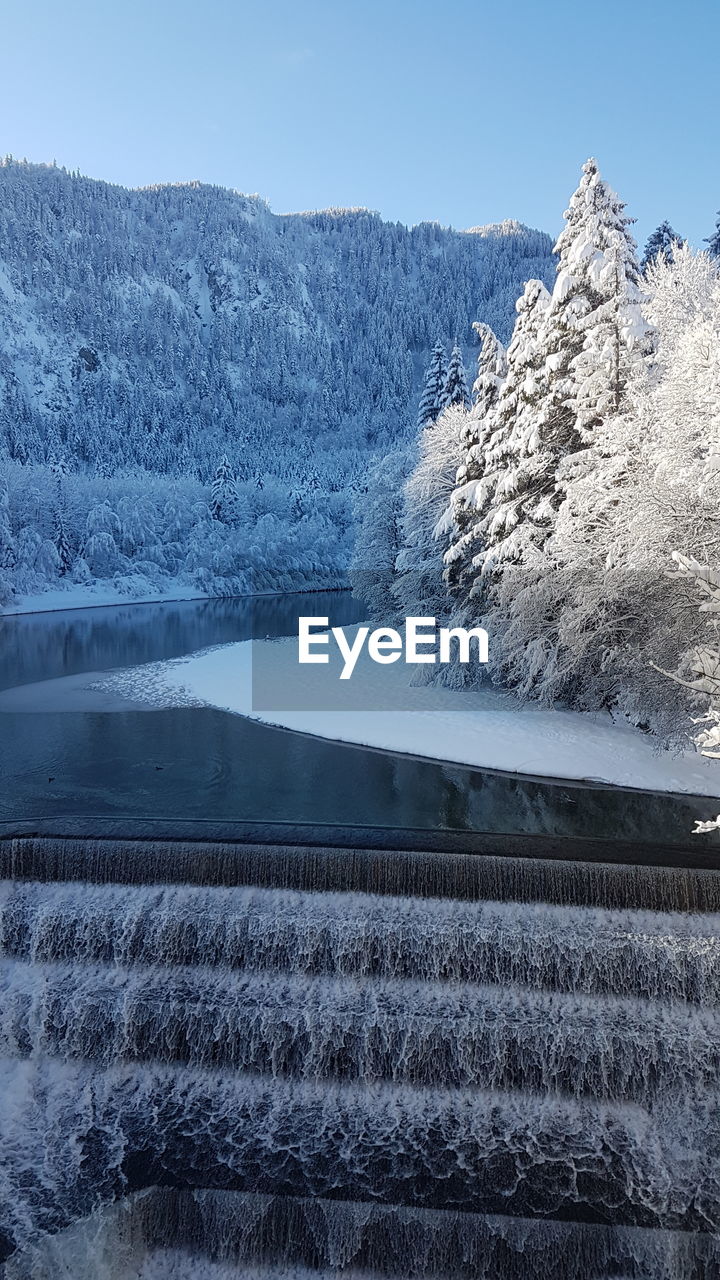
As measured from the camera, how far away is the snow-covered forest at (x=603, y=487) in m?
12.1

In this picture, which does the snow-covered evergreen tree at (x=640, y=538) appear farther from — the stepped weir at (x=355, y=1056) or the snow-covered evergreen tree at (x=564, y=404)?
the stepped weir at (x=355, y=1056)

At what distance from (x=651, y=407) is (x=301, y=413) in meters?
180

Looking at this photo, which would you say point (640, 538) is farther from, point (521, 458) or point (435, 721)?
point (435, 721)

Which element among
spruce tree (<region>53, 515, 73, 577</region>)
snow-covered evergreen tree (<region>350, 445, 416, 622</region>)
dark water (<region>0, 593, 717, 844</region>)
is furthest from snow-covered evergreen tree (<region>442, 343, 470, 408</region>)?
A: spruce tree (<region>53, 515, 73, 577</region>)

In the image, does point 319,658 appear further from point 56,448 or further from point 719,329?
point 56,448

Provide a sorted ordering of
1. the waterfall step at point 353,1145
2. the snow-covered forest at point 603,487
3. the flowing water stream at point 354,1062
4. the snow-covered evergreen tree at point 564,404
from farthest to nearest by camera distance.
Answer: the snow-covered evergreen tree at point 564,404 < the snow-covered forest at point 603,487 < the waterfall step at point 353,1145 < the flowing water stream at point 354,1062

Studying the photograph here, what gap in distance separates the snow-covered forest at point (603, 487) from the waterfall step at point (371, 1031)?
14.8 ft

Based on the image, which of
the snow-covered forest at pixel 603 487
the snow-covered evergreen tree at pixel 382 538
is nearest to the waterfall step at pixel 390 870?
the snow-covered forest at pixel 603 487

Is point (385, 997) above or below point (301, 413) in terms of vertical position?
below

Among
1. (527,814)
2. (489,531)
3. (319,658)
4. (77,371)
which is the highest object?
(77,371)

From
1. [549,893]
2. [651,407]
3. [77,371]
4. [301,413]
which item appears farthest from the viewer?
[301,413]

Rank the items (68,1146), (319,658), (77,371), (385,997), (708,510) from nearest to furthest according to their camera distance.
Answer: (68,1146), (385,997), (708,510), (319,658), (77,371)

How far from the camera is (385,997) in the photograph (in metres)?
8.59

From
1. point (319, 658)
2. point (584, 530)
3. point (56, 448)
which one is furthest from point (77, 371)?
point (584, 530)
